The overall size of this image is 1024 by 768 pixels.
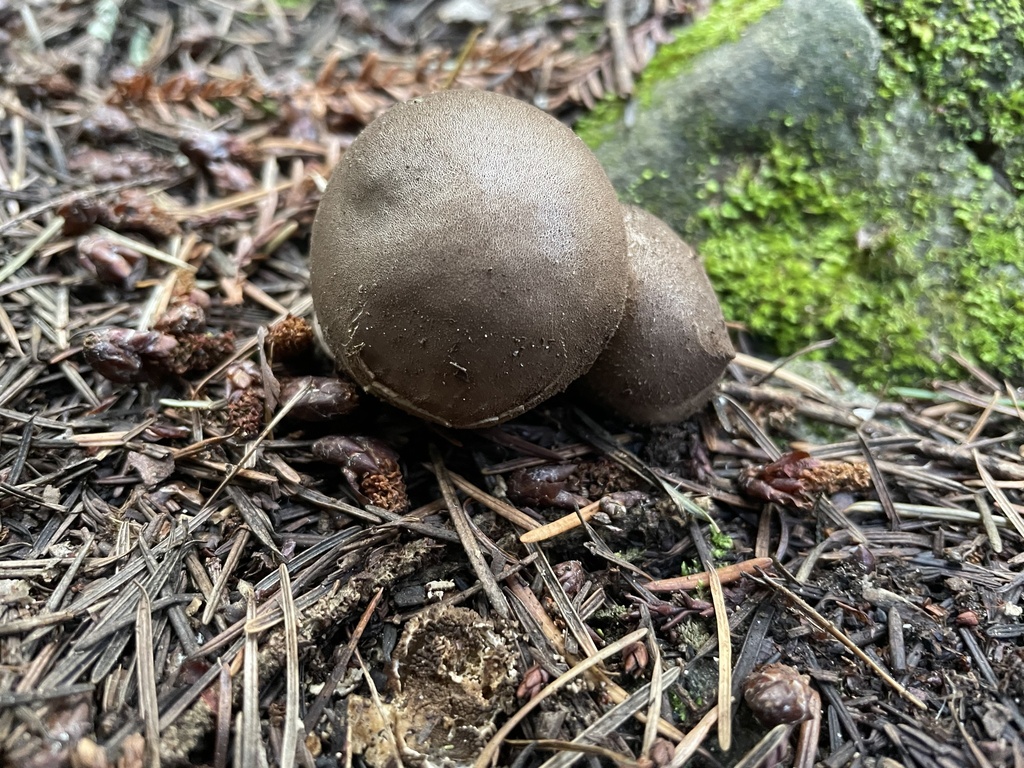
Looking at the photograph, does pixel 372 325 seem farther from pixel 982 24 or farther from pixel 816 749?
pixel 982 24

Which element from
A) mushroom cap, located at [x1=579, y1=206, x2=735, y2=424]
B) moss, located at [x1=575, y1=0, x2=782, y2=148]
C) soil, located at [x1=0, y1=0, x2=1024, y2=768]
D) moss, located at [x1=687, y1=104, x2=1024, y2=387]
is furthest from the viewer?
moss, located at [x1=575, y1=0, x2=782, y2=148]

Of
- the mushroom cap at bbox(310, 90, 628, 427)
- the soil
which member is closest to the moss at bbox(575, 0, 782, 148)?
the mushroom cap at bbox(310, 90, 628, 427)

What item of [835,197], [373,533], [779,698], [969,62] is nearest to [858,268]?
[835,197]

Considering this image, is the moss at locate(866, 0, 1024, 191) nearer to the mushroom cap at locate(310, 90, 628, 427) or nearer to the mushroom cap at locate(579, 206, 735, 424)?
the mushroom cap at locate(579, 206, 735, 424)

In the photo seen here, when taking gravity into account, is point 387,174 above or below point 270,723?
above

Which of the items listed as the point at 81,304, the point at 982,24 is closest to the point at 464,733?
the point at 81,304

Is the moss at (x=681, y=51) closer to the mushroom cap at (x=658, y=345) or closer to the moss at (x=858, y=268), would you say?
the moss at (x=858, y=268)

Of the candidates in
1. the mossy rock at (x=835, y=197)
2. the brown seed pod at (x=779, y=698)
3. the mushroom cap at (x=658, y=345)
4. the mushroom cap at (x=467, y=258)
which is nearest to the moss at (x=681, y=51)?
the mossy rock at (x=835, y=197)
